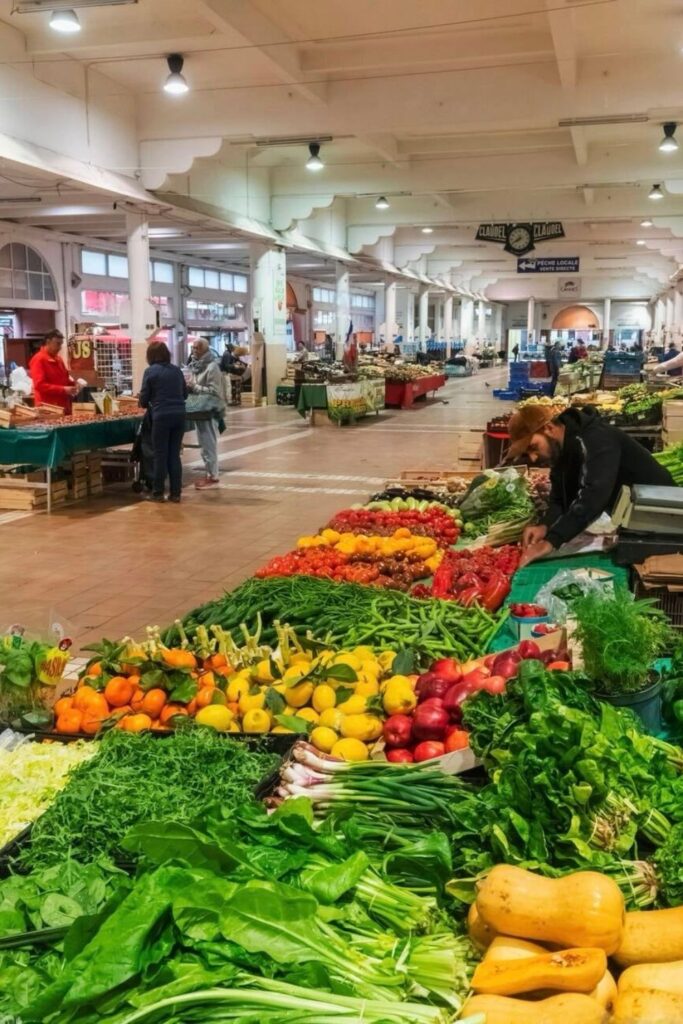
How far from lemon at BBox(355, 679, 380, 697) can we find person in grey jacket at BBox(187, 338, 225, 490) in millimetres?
8452

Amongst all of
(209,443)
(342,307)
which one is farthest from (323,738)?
(342,307)

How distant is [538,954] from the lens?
77.0 inches

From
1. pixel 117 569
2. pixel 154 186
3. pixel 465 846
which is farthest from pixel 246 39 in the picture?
pixel 465 846

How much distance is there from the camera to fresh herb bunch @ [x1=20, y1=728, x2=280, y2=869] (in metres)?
2.45

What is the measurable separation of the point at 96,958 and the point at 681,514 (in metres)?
3.60

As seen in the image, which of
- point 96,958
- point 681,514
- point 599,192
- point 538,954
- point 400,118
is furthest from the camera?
point 599,192

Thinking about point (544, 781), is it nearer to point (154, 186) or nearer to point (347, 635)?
point (347, 635)

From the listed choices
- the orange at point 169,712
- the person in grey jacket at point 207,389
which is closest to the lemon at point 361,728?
the orange at point 169,712

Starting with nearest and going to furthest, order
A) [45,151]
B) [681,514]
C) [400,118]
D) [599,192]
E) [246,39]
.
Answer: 1. [681,514]
2. [246,39]
3. [45,151]
4. [400,118]
5. [599,192]

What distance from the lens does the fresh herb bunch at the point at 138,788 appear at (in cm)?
245

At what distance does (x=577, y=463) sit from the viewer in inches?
203

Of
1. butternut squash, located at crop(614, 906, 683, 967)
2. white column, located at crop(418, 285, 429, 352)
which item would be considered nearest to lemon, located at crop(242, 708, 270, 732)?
butternut squash, located at crop(614, 906, 683, 967)

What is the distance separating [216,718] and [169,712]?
233 mm

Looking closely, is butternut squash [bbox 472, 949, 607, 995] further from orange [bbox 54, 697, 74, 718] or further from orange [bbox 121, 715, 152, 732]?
orange [bbox 54, 697, 74, 718]
